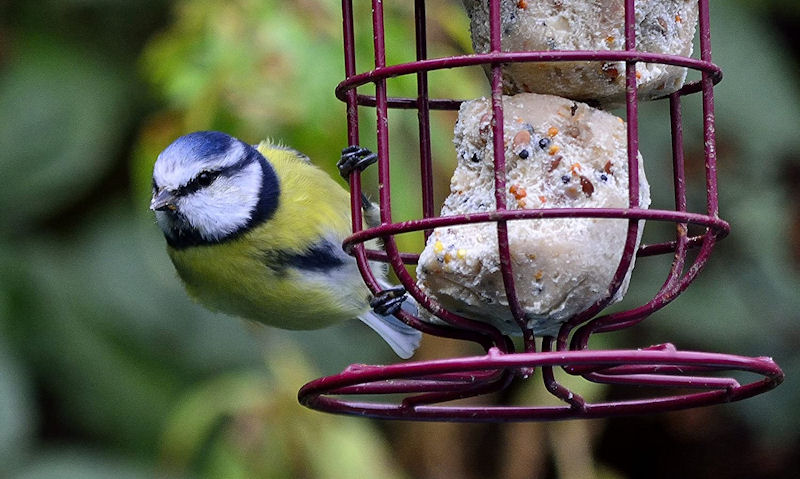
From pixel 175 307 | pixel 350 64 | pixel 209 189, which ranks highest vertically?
pixel 350 64

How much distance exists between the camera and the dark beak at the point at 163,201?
2.66 metres

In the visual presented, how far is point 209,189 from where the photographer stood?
277 centimetres

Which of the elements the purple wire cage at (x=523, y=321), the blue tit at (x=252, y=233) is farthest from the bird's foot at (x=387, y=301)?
the blue tit at (x=252, y=233)

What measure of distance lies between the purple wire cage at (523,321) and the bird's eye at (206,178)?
1.87 ft

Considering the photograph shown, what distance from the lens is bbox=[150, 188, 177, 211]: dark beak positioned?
2.66 m

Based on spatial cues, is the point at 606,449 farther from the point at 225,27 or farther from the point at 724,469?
the point at 225,27

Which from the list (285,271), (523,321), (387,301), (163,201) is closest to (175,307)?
(285,271)

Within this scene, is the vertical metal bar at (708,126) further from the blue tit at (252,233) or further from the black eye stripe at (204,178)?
the black eye stripe at (204,178)

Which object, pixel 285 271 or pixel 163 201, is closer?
pixel 163 201

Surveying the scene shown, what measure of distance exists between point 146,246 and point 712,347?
1.98 meters

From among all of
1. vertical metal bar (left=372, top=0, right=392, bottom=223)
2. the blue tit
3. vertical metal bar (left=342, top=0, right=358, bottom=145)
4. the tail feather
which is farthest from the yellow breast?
vertical metal bar (left=372, top=0, right=392, bottom=223)

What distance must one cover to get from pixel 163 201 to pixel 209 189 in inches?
5.4

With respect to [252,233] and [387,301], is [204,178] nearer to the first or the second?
[252,233]

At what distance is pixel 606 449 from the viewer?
4.70 meters
